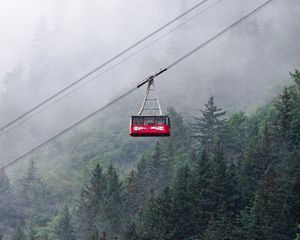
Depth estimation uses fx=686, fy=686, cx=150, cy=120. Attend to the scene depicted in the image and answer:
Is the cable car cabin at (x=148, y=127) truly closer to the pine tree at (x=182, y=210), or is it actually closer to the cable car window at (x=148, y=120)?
the cable car window at (x=148, y=120)

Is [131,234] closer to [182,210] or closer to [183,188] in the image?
[182,210]

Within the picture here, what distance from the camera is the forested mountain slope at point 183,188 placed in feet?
204

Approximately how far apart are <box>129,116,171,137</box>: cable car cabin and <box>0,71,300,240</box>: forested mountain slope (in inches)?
904

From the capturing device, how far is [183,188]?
70625 mm

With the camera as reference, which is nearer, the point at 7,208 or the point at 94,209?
the point at 94,209

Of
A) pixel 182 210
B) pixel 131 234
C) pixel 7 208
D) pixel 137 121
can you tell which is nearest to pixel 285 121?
pixel 182 210

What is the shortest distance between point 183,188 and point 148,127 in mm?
32626

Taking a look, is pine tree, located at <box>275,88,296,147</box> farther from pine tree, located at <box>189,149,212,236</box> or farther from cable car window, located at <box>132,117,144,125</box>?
cable car window, located at <box>132,117,144,125</box>

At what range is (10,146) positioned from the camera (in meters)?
187

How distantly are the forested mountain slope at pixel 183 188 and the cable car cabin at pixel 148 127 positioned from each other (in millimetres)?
22964

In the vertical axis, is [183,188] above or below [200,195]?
above

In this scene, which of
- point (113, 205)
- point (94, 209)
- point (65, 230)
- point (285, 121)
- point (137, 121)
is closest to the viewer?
point (137, 121)

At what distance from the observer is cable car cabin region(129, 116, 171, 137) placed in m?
38.6

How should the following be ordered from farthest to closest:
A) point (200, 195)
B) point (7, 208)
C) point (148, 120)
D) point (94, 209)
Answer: point (7, 208)
point (94, 209)
point (200, 195)
point (148, 120)
